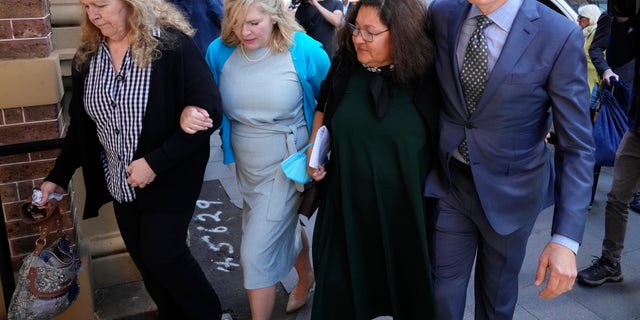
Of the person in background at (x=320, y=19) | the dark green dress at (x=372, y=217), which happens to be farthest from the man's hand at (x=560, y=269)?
the person in background at (x=320, y=19)

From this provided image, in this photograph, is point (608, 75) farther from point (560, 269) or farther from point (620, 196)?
point (560, 269)

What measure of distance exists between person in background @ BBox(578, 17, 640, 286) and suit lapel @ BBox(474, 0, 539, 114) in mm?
1637

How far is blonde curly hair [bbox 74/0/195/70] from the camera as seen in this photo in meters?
2.46

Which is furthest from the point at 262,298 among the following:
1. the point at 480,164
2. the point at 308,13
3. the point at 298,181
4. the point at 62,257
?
the point at 308,13

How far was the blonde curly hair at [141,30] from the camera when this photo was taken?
2.46m

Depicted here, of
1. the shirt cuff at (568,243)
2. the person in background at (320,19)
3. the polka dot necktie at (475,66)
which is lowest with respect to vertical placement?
the person in background at (320,19)

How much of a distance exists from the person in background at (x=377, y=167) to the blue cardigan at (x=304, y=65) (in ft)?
0.55

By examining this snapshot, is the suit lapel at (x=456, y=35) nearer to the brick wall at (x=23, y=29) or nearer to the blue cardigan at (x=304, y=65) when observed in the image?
the blue cardigan at (x=304, y=65)

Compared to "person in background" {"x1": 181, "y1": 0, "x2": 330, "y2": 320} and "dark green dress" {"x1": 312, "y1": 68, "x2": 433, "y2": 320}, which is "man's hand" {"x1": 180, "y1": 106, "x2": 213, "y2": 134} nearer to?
"person in background" {"x1": 181, "y1": 0, "x2": 330, "y2": 320}

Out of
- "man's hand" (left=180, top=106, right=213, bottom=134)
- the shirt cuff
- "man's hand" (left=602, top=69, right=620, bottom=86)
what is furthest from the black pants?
"man's hand" (left=602, top=69, right=620, bottom=86)

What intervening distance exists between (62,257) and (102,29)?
102 cm

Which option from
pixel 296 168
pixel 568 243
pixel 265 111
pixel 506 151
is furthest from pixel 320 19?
pixel 568 243

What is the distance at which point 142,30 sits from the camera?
247cm

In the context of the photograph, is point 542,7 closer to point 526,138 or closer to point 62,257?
point 526,138
